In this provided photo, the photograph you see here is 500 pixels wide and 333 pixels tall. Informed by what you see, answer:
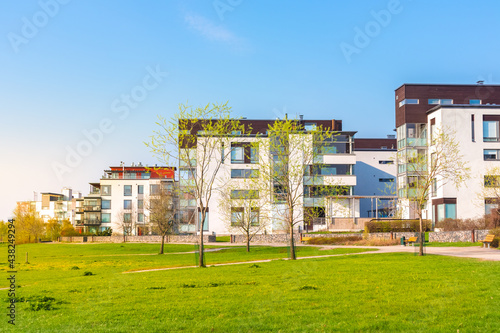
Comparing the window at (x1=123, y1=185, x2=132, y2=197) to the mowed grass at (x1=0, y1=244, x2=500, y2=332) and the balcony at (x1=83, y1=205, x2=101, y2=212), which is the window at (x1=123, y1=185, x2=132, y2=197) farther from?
the mowed grass at (x1=0, y1=244, x2=500, y2=332)

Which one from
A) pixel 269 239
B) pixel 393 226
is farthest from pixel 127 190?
pixel 393 226

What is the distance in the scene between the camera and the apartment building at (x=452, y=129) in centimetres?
5741

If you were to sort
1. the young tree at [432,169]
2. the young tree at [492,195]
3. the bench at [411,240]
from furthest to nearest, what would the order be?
the young tree at [492,195] → the bench at [411,240] → the young tree at [432,169]

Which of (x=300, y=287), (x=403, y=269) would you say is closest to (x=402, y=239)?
(x=403, y=269)

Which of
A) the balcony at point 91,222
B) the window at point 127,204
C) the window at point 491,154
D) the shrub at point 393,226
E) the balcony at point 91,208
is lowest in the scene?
the balcony at point 91,222

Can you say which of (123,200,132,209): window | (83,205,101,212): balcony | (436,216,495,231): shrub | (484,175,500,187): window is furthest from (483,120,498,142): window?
(83,205,101,212): balcony

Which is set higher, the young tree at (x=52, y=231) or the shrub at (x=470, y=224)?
the shrub at (x=470, y=224)

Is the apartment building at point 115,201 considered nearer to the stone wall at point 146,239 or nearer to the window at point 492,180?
the stone wall at point 146,239

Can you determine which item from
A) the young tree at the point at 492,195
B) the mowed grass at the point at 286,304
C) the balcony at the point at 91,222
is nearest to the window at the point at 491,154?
the young tree at the point at 492,195

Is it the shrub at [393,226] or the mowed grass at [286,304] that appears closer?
the mowed grass at [286,304]

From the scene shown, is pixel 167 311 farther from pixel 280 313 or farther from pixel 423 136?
pixel 423 136

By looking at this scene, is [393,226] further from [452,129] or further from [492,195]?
[452,129]

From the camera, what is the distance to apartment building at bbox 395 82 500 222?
57.4 meters

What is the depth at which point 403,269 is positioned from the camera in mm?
22391
